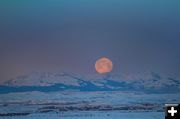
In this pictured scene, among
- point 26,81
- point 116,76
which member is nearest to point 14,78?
point 26,81

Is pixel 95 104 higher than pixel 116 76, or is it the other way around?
pixel 116 76

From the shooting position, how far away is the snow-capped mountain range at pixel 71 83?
6.62 m

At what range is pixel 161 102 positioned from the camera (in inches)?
262

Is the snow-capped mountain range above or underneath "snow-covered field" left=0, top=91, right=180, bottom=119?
above

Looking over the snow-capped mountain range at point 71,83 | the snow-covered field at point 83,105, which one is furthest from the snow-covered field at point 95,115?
the snow-capped mountain range at point 71,83

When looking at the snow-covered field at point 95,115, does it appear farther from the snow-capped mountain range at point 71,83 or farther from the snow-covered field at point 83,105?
the snow-capped mountain range at point 71,83

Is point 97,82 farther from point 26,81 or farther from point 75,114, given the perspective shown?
point 26,81

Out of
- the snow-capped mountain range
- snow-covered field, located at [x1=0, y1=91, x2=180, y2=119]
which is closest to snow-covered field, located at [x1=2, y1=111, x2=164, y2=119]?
snow-covered field, located at [x1=0, y1=91, x2=180, y2=119]

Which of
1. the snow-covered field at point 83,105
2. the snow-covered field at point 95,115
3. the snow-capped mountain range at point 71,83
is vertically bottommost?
the snow-covered field at point 95,115

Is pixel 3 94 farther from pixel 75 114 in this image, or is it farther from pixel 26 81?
pixel 75 114

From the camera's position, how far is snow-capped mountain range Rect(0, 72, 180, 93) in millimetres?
6621

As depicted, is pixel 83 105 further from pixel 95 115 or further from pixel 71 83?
pixel 71 83

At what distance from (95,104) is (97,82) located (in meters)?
0.38

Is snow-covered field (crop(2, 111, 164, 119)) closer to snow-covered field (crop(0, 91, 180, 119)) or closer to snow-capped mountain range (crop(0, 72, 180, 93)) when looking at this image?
snow-covered field (crop(0, 91, 180, 119))
